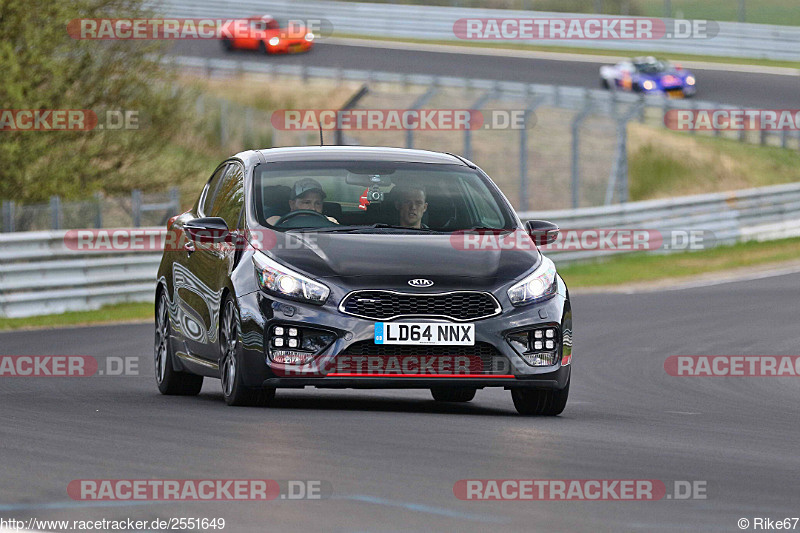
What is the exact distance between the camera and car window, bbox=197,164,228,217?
11617mm

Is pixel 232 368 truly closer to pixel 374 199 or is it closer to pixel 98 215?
pixel 374 199

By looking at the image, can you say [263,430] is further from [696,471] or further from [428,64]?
[428,64]

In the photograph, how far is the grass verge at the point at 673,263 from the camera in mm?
26841

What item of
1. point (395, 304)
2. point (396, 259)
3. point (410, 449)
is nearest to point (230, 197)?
point (396, 259)

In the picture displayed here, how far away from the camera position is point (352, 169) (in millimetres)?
10648

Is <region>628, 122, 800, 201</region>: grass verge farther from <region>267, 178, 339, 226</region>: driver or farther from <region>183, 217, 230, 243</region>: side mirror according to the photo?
<region>183, 217, 230, 243</region>: side mirror

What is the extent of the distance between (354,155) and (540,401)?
79.1 inches

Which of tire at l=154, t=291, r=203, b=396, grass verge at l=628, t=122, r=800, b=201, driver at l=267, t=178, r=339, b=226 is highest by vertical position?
driver at l=267, t=178, r=339, b=226

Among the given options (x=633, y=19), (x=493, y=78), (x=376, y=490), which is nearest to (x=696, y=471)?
(x=376, y=490)

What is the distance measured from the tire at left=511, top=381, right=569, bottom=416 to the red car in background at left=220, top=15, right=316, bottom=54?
45.4 meters

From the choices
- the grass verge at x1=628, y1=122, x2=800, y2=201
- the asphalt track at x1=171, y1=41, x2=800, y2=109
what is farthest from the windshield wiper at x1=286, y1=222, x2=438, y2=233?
the asphalt track at x1=171, y1=41, x2=800, y2=109

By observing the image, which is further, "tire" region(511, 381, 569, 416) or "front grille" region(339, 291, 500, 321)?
"tire" region(511, 381, 569, 416)

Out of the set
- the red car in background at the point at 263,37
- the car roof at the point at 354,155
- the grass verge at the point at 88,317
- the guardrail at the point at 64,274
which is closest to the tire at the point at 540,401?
the car roof at the point at 354,155

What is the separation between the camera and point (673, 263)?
29062 millimetres
